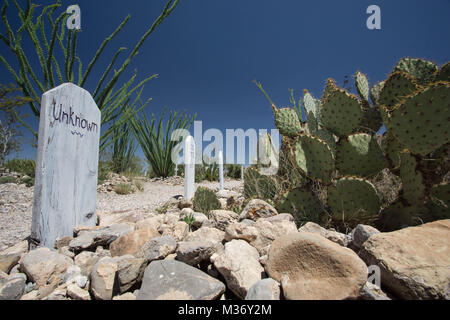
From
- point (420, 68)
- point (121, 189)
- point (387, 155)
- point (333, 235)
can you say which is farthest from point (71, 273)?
point (121, 189)

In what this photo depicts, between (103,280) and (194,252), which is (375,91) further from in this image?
(103,280)

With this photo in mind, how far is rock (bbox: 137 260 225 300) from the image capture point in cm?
90

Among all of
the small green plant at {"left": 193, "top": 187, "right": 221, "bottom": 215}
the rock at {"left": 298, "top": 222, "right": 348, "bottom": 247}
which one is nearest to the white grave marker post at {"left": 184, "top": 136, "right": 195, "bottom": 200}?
the small green plant at {"left": 193, "top": 187, "right": 221, "bottom": 215}

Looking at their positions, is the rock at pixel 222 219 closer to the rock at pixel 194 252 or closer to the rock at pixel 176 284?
the rock at pixel 194 252

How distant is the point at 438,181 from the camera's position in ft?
5.61

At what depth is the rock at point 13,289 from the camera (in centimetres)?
101

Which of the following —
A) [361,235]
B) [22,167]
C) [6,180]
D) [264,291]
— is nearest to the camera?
[264,291]

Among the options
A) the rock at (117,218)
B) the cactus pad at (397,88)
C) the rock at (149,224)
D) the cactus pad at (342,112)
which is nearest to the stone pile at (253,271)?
the rock at (149,224)

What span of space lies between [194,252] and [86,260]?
77cm

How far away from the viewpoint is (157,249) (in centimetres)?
120

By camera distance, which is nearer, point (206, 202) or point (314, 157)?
point (314, 157)

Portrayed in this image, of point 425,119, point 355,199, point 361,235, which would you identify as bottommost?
point 361,235
